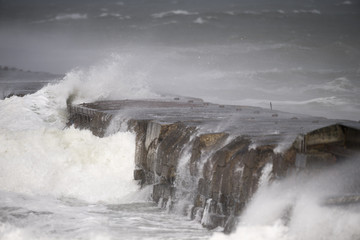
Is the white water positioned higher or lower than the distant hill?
lower

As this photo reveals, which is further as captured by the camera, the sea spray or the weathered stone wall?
the weathered stone wall

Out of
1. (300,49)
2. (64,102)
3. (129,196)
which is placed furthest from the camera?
(300,49)

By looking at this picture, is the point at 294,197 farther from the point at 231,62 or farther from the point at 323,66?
the point at 231,62

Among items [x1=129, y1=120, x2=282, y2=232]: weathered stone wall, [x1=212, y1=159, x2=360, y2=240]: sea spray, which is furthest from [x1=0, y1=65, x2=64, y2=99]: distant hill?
[x1=212, y1=159, x2=360, y2=240]: sea spray

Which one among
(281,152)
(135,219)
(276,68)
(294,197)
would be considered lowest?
(135,219)

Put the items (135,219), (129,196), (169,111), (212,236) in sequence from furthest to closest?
(169,111) < (129,196) < (135,219) < (212,236)

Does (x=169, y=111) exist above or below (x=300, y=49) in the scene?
below

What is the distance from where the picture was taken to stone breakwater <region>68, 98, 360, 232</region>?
21.7ft

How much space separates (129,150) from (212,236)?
12.5 ft

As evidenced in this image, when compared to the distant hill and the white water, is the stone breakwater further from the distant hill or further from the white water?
the distant hill

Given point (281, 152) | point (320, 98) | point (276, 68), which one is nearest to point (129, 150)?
point (281, 152)

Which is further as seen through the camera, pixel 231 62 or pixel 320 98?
pixel 231 62

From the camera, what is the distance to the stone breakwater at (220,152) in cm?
661

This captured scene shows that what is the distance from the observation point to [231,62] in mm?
42438
